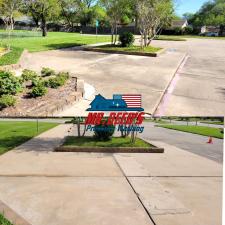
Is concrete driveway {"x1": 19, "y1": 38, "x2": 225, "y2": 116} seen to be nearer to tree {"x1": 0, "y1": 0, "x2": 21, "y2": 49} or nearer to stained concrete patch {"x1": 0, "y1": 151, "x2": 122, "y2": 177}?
tree {"x1": 0, "y1": 0, "x2": 21, "y2": 49}

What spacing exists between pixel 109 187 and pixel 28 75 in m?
1.49

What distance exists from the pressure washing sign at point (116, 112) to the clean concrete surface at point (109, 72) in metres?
0.10

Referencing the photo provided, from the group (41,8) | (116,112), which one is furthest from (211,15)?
(41,8)

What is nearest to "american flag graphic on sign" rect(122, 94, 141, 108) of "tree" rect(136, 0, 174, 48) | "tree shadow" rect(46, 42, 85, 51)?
"tree shadow" rect(46, 42, 85, 51)

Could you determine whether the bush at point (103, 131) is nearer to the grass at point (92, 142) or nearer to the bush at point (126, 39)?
the grass at point (92, 142)

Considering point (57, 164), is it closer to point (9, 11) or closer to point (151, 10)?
point (9, 11)

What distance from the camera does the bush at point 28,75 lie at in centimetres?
355

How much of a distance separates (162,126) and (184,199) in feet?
3.15

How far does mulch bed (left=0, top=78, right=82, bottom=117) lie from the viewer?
128 inches

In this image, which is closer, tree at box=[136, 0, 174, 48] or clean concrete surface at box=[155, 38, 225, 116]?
clean concrete surface at box=[155, 38, 225, 116]

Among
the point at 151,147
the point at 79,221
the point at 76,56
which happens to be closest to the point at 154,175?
the point at 151,147

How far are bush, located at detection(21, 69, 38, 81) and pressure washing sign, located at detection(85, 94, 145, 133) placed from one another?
64cm

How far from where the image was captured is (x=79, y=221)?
4070 millimetres

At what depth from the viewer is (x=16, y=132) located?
148 inches
